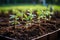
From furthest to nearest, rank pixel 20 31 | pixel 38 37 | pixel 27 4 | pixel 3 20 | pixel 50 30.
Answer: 1. pixel 27 4
2. pixel 3 20
3. pixel 50 30
4. pixel 20 31
5. pixel 38 37

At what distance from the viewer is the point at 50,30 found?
412 cm

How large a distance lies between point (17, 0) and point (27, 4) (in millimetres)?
362

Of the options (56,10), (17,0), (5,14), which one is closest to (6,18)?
(5,14)

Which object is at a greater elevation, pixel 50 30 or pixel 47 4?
pixel 47 4

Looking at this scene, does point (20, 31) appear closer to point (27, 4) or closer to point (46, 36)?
point (46, 36)

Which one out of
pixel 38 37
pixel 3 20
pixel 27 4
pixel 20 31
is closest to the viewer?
pixel 38 37

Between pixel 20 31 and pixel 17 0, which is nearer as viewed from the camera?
pixel 20 31

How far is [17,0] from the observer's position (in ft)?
16.4

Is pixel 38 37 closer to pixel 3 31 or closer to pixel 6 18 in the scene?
pixel 3 31

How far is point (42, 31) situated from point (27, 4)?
58.8 inches

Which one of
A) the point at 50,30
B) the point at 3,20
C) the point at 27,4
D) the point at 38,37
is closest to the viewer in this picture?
the point at 38,37

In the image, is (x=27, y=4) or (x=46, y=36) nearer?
(x=46, y=36)

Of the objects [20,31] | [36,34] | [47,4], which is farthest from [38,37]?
[47,4]

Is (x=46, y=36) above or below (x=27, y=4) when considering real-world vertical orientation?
below
